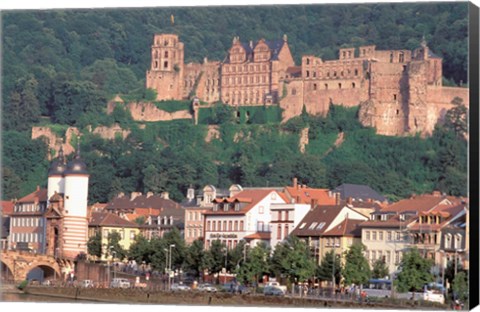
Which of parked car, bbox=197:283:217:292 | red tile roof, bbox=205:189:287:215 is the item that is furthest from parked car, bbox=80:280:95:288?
red tile roof, bbox=205:189:287:215

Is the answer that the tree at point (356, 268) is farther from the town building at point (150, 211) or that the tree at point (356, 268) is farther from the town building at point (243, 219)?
the town building at point (150, 211)

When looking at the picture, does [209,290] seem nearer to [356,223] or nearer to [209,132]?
[356,223]

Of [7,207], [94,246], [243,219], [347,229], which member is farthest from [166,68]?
[347,229]

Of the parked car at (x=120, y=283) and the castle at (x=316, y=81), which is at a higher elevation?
the castle at (x=316, y=81)

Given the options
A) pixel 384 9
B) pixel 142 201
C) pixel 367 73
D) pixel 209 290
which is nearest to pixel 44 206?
pixel 142 201

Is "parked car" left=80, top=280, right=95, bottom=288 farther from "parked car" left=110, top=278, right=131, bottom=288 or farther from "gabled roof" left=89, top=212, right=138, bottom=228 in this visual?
"gabled roof" left=89, top=212, right=138, bottom=228

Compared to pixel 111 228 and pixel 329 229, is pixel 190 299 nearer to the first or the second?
pixel 329 229

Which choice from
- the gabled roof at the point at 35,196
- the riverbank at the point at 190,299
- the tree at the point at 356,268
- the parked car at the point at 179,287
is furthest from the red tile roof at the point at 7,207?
the tree at the point at 356,268
